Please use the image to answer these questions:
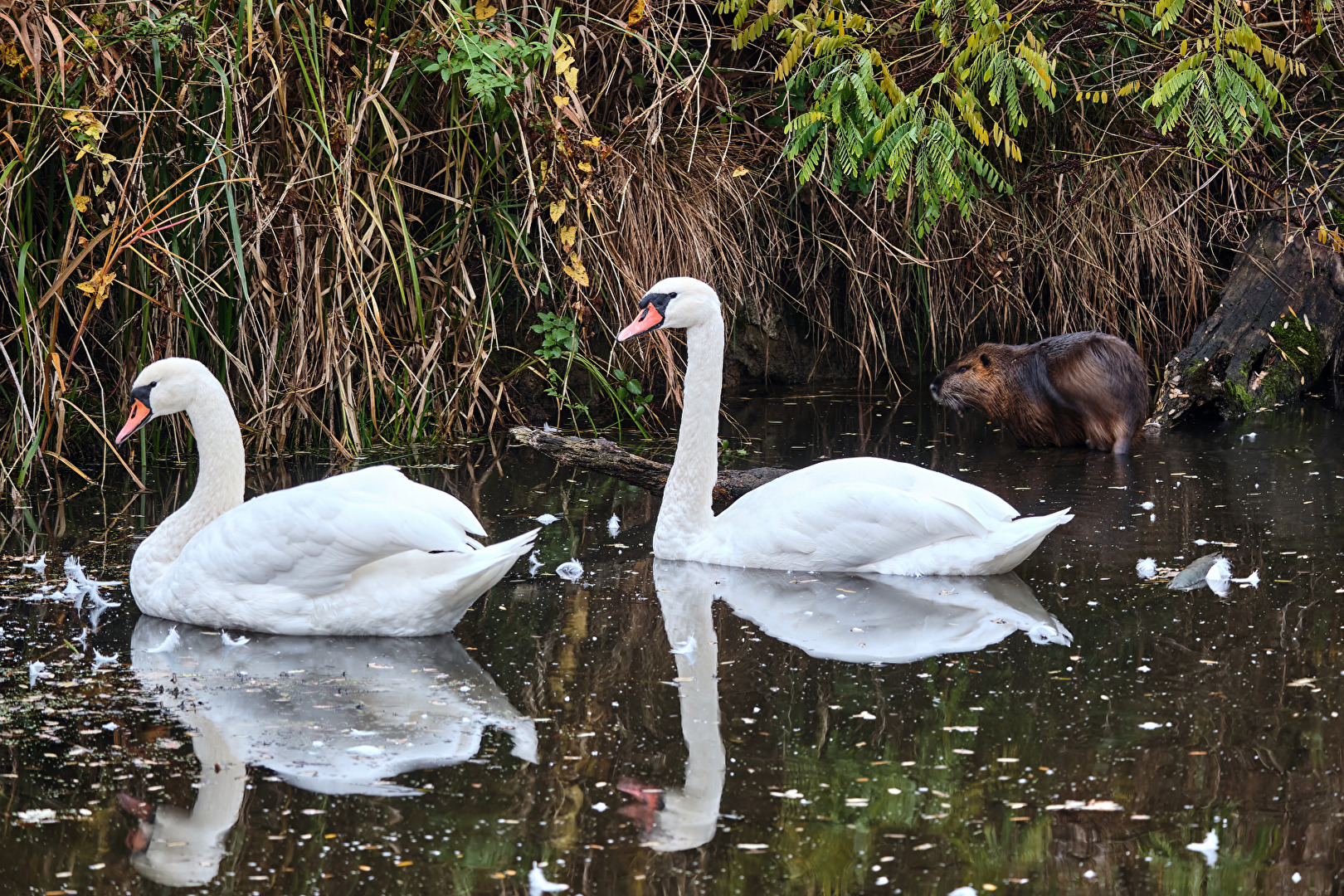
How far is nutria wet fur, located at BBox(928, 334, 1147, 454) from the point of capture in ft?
24.5

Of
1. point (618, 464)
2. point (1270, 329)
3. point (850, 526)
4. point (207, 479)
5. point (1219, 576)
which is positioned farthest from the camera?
point (1270, 329)

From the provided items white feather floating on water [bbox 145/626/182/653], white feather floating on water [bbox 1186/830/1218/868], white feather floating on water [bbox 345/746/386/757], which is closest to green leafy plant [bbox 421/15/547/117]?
white feather floating on water [bbox 145/626/182/653]

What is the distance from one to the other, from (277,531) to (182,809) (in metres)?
1.25

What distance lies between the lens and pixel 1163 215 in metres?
9.05

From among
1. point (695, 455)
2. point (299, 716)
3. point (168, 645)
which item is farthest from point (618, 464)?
point (299, 716)

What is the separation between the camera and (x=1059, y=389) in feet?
25.2

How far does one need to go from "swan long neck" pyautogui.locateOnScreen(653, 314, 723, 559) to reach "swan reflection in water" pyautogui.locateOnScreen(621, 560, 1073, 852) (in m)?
0.11

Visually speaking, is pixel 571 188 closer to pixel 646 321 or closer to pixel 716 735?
pixel 646 321

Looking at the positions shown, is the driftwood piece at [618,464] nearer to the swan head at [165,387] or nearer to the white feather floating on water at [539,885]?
the swan head at [165,387]

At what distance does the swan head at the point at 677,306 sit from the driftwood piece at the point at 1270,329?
3.70m

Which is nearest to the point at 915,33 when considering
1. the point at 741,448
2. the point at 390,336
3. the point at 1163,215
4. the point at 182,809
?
the point at 1163,215

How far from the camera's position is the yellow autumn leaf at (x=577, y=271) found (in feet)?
23.9

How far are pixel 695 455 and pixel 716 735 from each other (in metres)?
1.92

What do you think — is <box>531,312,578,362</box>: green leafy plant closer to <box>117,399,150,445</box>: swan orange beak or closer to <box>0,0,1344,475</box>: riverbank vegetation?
<box>0,0,1344,475</box>: riverbank vegetation
